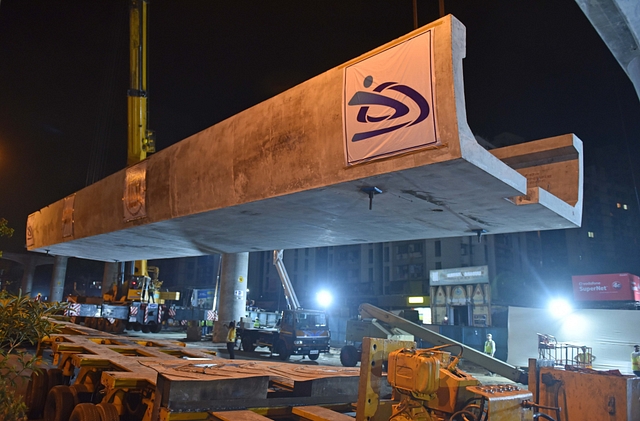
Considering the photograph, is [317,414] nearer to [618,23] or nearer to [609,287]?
[618,23]

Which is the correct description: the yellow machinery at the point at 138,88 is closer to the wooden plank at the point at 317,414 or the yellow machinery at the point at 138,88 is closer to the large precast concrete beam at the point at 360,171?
the large precast concrete beam at the point at 360,171

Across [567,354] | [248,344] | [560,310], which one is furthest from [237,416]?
[248,344]

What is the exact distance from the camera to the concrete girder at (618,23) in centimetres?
656

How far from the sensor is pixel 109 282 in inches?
1460

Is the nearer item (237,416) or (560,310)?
(237,416)

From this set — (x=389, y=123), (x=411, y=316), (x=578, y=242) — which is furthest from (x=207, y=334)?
(x=578, y=242)

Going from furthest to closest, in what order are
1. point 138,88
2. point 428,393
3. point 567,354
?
point 138,88 < point 567,354 < point 428,393

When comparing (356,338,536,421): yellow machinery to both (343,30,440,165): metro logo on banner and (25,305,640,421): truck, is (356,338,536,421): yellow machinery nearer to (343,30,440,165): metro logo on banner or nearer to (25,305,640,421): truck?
(25,305,640,421): truck

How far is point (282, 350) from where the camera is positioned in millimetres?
19062

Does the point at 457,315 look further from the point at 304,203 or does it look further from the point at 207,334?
the point at 304,203

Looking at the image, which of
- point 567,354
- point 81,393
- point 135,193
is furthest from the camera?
point 567,354

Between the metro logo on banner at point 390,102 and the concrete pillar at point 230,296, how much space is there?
20.6m

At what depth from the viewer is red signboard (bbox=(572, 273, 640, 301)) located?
1278 inches

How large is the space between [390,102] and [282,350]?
1582cm
